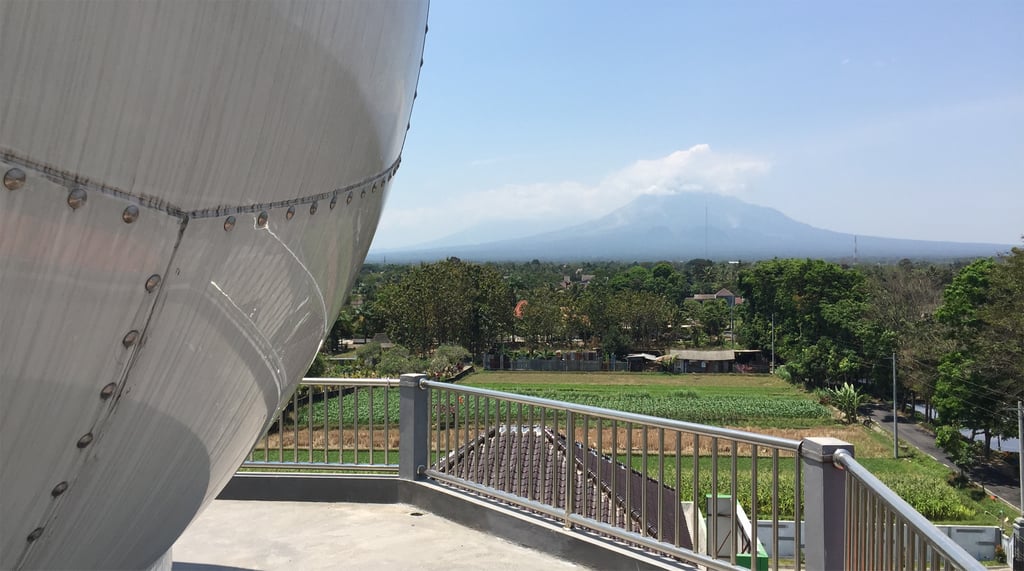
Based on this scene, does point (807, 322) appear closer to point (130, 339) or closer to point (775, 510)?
point (775, 510)

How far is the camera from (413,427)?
589 cm

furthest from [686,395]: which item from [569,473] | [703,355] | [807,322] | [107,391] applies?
[107,391]

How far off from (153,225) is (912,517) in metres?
2.24

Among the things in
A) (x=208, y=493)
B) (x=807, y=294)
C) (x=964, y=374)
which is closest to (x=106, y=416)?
(x=208, y=493)

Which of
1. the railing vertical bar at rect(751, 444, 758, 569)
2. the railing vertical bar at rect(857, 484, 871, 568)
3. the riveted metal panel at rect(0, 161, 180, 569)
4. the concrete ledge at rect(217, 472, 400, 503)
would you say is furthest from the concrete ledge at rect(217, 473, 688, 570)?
the riveted metal panel at rect(0, 161, 180, 569)

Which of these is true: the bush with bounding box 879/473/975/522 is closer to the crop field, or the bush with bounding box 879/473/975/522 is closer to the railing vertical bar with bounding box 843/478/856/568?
the crop field

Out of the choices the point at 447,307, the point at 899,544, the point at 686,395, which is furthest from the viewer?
the point at 447,307

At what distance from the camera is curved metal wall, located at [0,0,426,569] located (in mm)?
1206

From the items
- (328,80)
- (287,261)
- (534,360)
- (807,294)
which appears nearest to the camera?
(328,80)

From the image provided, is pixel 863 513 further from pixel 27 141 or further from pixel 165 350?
pixel 27 141

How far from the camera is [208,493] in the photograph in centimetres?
242

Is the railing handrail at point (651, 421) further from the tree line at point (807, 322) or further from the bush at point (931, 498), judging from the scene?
the tree line at point (807, 322)

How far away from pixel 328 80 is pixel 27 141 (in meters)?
0.69

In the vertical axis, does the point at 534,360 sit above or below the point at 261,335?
below
